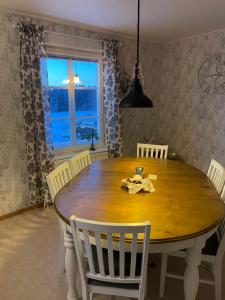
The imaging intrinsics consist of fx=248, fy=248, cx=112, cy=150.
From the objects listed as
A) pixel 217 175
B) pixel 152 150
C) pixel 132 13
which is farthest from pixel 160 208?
pixel 132 13

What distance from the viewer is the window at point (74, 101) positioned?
3.55m

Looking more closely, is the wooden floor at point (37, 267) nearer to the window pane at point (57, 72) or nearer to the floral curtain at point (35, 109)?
the floral curtain at point (35, 109)

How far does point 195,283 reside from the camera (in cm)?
148

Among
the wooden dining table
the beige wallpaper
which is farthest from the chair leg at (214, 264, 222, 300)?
the beige wallpaper

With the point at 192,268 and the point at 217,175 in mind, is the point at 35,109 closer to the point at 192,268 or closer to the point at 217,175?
the point at 217,175

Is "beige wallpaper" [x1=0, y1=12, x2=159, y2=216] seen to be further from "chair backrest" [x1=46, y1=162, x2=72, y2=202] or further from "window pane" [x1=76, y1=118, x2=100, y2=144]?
"chair backrest" [x1=46, y1=162, x2=72, y2=202]

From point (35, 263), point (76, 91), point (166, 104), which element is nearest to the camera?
point (35, 263)

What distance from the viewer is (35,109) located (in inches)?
122

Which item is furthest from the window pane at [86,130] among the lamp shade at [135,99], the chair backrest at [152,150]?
the lamp shade at [135,99]

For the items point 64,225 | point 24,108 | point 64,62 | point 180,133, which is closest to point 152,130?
point 180,133

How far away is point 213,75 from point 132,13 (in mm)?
1648

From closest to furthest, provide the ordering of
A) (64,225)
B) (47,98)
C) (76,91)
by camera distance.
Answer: (64,225)
(47,98)
(76,91)

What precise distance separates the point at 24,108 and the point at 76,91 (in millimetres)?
997

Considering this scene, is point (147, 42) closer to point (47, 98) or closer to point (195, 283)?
point (47, 98)
